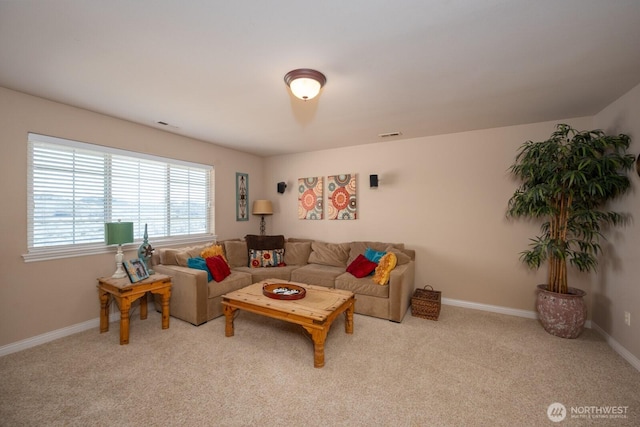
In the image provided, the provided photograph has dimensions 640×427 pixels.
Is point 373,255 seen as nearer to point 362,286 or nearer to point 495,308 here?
point 362,286

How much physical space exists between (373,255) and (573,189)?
2296 mm

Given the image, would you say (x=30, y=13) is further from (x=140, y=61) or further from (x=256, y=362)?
(x=256, y=362)

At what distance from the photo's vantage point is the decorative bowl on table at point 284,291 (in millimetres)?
2641

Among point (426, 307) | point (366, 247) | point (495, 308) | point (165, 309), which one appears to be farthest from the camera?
point (366, 247)

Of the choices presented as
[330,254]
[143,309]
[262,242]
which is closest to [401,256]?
[330,254]

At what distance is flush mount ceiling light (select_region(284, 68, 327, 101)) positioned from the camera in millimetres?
2053

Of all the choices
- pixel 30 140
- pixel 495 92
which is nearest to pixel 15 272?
pixel 30 140

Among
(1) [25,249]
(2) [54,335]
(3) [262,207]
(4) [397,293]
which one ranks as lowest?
(2) [54,335]

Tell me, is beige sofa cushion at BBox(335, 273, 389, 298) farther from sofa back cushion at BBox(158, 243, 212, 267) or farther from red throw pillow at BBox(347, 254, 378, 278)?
sofa back cushion at BBox(158, 243, 212, 267)

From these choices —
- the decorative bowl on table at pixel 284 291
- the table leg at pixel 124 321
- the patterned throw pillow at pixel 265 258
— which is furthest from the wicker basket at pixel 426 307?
the table leg at pixel 124 321

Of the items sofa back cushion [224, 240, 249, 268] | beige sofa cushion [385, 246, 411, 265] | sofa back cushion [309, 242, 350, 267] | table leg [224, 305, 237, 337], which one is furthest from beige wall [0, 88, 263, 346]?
beige sofa cushion [385, 246, 411, 265]

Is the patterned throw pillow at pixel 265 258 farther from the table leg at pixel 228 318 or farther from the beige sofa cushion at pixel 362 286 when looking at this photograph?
the table leg at pixel 228 318

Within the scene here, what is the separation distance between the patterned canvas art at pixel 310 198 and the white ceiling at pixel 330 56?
5.95 ft

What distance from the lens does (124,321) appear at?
2.59 metres
